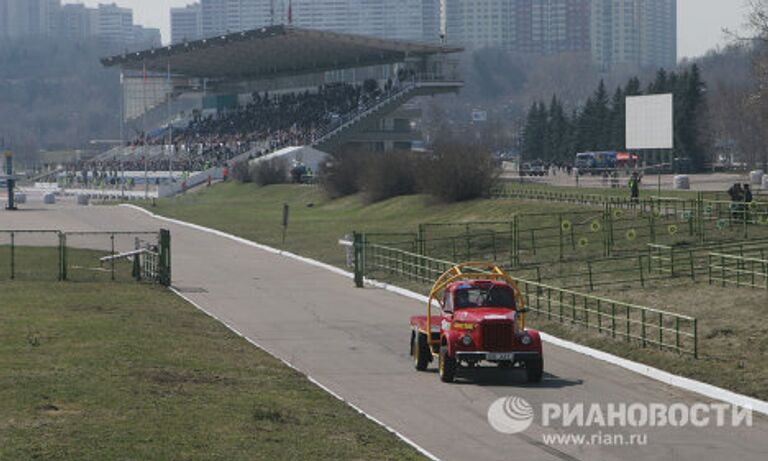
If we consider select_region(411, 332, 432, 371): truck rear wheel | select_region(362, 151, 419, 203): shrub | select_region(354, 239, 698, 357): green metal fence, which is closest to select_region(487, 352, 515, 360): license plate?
select_region(411, 332, 432, 371): truck rear wheel

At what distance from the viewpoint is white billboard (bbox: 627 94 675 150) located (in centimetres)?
6719

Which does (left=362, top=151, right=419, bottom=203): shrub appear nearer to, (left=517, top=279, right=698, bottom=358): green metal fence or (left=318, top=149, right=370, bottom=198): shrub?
Result: (left=318, top=149, right=370, bottom=198): shrub

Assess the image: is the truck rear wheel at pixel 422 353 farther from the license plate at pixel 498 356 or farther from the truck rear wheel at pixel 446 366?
the license plate at pixel 498 356

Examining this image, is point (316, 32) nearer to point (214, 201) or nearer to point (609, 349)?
point (214, 201)

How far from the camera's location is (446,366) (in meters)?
26.2

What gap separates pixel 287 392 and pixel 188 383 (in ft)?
5.44

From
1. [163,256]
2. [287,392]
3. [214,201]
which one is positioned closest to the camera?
[287,392]

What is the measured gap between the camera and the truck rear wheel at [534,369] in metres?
25.8

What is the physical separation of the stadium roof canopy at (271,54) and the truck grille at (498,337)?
297ft

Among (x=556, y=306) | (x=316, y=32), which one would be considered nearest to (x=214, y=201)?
(x=316, y=32)

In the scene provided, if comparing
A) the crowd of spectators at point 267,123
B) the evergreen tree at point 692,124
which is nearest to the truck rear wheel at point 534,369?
the evergreen tree at point 692,124

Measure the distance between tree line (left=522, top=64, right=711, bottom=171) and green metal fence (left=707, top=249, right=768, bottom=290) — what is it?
70631 mm

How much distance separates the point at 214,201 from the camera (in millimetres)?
111125

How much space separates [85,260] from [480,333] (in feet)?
110
